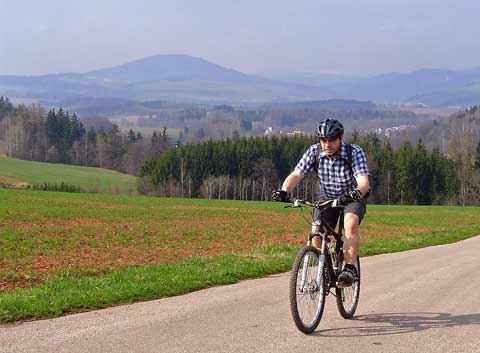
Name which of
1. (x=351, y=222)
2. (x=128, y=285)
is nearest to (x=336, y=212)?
(x=351, y=222)

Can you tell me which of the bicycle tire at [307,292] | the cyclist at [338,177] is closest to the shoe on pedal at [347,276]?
the cyclist at [338,177]

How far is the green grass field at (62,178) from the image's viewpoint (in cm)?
8694

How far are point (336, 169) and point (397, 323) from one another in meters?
1.85

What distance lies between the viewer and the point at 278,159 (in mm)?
98312

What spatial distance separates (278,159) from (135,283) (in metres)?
89.7

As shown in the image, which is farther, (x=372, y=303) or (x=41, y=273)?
(x=41, y=273)

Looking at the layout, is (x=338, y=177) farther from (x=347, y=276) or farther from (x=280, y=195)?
(x=347, y=276)

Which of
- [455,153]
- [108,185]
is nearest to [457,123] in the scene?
[455,153]

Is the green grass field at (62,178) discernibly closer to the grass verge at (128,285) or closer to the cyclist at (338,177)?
the grass verge at (128,285)

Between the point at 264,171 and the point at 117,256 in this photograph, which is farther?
the point at 264,171

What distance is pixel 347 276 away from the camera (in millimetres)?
6789

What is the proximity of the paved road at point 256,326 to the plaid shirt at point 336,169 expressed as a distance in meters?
1.50

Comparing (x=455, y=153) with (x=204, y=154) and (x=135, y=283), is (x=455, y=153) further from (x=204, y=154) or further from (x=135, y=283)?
(x=135, y=283)

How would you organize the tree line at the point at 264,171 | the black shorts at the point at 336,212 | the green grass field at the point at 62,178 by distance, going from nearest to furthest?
1. the black shorts at the point at 336,212
2. the green grass field at the point at 62,178
3. the tree line at the point at 264,171
